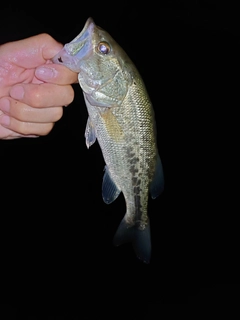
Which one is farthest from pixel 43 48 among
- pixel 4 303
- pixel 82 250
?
pixel 82 250

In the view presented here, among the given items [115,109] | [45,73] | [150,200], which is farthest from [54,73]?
[150,200]

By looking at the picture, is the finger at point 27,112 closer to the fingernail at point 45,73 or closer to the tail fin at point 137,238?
the fingernail at point 45,73

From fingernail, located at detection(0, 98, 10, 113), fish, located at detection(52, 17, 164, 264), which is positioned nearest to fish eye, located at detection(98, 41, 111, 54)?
fish, located at detection(52, 17, 164, 264)

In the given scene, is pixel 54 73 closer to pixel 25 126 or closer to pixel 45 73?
pixel 45 73

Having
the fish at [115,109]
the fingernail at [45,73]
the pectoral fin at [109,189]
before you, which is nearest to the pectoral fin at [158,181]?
the fish at [115,109]

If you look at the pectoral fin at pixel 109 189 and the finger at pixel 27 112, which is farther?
the pectoral fin at pixel 109 189

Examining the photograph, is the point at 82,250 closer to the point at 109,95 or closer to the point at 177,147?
the point at 177,147
